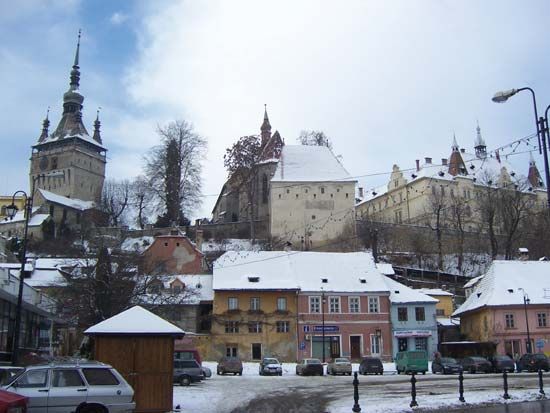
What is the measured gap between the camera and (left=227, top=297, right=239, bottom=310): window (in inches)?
2108

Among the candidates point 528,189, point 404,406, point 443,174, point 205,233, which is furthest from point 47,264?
point 528,189

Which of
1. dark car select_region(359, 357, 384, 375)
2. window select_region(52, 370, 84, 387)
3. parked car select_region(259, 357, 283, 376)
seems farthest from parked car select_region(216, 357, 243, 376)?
window select_region(52, 370, 84, 387)

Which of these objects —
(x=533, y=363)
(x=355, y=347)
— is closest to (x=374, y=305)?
(x=355, y=347)

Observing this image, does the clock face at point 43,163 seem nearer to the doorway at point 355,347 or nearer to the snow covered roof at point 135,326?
the doorway at point 355,347

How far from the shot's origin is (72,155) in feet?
415

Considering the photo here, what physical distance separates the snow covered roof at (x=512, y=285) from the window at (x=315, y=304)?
505 inches

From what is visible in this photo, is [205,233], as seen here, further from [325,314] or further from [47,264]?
A: [325,314]

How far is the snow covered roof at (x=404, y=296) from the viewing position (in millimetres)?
54719

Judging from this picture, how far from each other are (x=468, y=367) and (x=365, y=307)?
1585 cm

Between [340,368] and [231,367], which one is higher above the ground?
[231,367]

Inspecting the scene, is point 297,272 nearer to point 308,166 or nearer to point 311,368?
point 311,368

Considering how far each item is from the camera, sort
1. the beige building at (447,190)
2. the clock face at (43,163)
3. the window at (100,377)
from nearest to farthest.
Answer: the window at (100,377), the beige building at (447,190), the clock face at (43,163)

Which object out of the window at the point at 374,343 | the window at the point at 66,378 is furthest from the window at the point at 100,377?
the window at the point at 374,343

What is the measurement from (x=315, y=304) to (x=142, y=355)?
3743 centimetres
